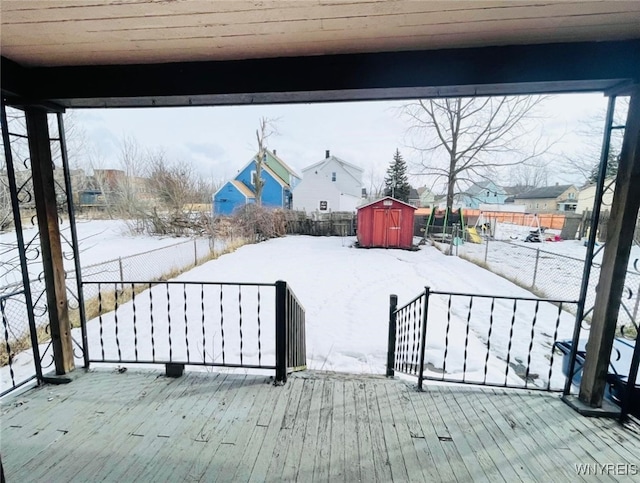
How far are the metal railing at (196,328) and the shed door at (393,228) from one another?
22.7 feet

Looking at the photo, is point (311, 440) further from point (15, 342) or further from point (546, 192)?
point (546, 192)

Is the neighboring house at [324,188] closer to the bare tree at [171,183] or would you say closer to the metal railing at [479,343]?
the bare tree at [171,183]

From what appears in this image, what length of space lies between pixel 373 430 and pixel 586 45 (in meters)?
2.46

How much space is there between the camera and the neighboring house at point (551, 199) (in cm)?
2598

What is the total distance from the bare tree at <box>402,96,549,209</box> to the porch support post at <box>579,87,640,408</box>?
11.3 meters

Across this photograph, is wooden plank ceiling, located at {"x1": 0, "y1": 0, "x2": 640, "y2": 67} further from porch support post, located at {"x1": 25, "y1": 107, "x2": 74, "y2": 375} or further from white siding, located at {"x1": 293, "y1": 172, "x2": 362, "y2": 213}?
white siding, located at {"x1": 293, "y1": 172, "x2": 362, "y2": 213}

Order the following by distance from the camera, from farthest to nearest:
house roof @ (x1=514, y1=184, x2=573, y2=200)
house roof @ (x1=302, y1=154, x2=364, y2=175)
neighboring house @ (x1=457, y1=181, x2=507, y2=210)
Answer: house roof @ (x1=514, y1=184, x2=573, y2=200) < house roof @ (x1=302, y1=154, x2=364, y2=175) < neighboring house @ (x1=457, y1=181, x2=507, y2=210)

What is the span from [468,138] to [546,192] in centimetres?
2263

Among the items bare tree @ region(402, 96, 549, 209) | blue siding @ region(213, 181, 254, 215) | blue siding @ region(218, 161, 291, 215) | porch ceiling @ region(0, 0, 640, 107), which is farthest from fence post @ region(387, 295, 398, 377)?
blue siding @ region(213, 181, 254, 215)

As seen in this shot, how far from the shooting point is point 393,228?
38.3 feet

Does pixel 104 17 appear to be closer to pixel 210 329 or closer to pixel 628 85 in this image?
pixel 628 85

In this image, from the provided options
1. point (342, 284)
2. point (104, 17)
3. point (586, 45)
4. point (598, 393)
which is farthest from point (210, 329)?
point (586, 45)

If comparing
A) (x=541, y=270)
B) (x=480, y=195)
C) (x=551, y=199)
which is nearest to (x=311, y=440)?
(x=541, y=270)

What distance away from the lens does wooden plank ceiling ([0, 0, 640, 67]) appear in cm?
119
